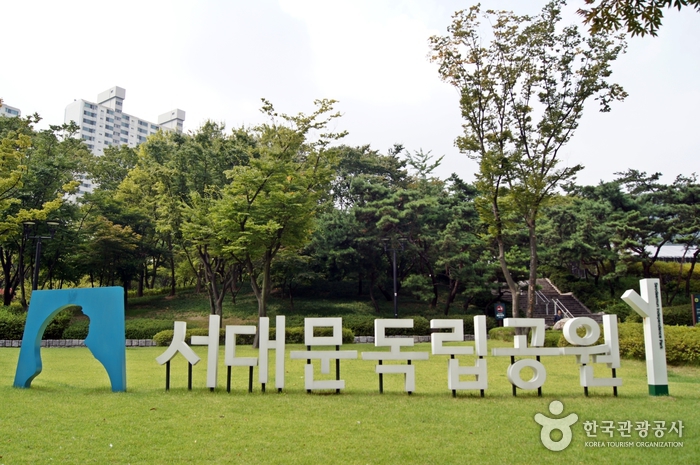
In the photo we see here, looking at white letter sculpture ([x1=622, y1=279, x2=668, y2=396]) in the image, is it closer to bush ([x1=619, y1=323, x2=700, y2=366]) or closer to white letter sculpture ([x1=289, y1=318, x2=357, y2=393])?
white letter sculpture ([x1=289, y1=318, x2=357, y2=393])

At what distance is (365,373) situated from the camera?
11.9m

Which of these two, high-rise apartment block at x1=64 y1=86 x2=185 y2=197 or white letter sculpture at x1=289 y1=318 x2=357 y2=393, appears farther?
high-rise apartment block at x1=64 y1=86 x2=185 y2=197

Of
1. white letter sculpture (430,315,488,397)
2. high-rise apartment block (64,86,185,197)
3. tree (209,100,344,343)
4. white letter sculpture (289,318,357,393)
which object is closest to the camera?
white letter sculpture (430,315,488,397)

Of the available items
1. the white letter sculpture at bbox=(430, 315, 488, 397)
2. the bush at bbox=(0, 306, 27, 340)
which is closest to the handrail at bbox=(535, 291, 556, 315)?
the white letter sculpture at bbox=(430, 315, 488, 397)

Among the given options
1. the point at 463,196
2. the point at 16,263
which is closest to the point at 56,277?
the point at 16,263

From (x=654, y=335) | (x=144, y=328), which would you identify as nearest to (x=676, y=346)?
(x=654, y=335)

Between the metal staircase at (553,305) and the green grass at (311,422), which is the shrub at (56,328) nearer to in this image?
the green grass at (311,422)

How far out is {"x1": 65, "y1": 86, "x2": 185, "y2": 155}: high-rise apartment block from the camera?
3713 inches

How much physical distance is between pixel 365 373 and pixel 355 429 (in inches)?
214

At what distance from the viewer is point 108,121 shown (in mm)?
98250

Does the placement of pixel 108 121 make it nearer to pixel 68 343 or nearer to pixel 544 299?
pixel 68 343

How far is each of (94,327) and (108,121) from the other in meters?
101

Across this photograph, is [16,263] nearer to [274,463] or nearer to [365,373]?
[365,373]

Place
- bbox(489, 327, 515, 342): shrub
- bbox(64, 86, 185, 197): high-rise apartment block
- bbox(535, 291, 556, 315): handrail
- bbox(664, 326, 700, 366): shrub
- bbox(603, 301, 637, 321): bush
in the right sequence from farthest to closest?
bbox(64, 86, 185, 197): high-rise apartment block → bbox(535, 291, 556, 315): handrail → bbox(603, 301, 637, 321): bush → bbox(489, 327, 515, 342): shrub → bbox(664, 326, 700, 366): shrub
